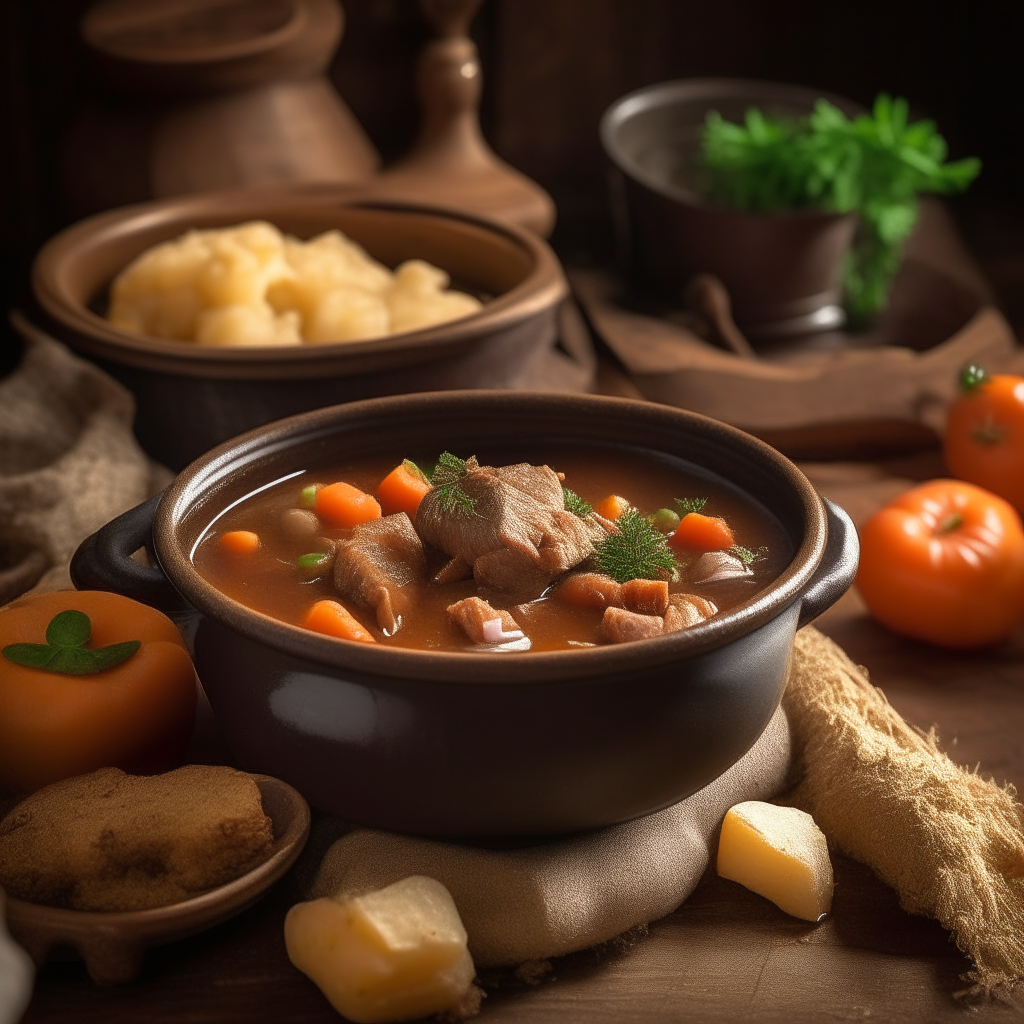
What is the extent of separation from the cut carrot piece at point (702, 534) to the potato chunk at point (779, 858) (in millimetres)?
410

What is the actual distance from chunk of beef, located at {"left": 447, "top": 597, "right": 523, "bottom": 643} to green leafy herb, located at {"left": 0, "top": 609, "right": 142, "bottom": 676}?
514 mm

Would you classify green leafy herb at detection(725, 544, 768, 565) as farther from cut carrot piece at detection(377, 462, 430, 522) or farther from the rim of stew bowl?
cut carrot piece at detection(377, 462, 430, 522)

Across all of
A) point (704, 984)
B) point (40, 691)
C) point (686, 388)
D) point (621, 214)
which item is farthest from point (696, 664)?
point (621, 214)

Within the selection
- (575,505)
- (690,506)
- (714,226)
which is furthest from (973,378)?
(575,505)

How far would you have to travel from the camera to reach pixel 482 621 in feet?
6.49

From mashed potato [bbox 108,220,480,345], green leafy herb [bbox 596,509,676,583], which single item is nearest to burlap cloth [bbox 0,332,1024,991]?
green leafy herb [bbox 596,509,676,583]

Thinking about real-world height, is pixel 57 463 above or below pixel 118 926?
below

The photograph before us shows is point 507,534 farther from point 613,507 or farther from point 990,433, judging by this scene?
point 990,433

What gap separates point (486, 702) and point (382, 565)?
39cm

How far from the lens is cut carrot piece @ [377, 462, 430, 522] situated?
2375 millimetres

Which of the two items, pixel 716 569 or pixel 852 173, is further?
pixel 852 173

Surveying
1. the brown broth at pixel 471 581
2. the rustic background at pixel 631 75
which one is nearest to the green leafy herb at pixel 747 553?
the brown broth at pixel 471 581

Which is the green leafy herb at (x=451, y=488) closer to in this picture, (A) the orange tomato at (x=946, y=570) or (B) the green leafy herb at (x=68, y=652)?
(B) the green leafy herb at (x=68, y=652)

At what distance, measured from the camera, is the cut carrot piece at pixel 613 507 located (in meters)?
2.34
